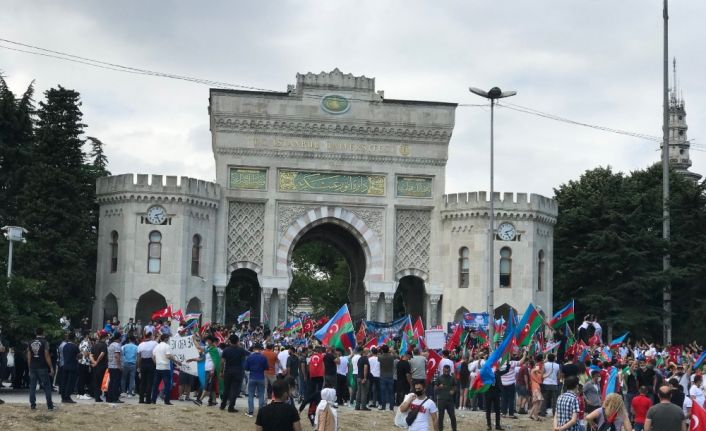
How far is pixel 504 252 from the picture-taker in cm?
5241

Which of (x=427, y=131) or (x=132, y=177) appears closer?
(x=132, y=177)

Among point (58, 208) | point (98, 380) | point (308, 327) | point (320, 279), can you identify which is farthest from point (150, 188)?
point (320, 279)

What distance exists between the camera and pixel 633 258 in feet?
166

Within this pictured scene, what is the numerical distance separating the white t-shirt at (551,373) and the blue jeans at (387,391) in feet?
12.7

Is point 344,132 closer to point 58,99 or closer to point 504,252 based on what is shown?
point 504,252

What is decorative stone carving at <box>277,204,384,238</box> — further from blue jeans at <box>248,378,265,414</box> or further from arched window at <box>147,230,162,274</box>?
blue jeans at <box>248,378,265,414</box>

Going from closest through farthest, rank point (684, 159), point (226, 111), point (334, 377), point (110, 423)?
1. point (110, 423)
2. point (334, 377)
3. point (226, 111)
4. point (684, 159)

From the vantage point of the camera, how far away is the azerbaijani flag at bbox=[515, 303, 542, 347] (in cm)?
2997

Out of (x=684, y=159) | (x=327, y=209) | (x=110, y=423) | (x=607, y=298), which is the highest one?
(x=684, y=159)

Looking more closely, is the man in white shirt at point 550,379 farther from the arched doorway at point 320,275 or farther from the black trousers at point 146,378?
the arched doorway at point 320,275

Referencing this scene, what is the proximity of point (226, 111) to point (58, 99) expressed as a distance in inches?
305

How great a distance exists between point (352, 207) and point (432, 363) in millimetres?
23275

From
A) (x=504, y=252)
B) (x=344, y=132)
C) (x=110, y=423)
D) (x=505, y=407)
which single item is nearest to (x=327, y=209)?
(x=344, y=132)

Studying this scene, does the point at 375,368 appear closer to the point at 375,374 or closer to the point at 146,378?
the point at 375,374
